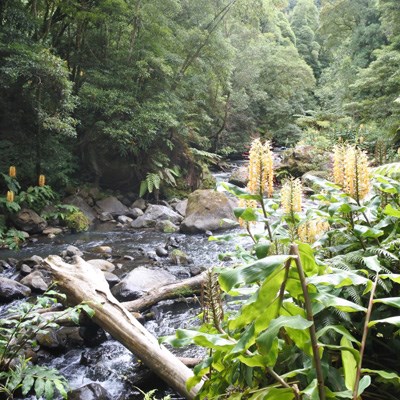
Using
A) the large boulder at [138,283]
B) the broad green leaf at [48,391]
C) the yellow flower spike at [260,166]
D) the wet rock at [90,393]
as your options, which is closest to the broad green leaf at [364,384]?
the yellow flower spike at [260,166]

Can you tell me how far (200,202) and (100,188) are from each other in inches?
179

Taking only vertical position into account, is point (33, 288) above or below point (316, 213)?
below

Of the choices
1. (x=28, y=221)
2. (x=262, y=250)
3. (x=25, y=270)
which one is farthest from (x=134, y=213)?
(x=262, y=250)

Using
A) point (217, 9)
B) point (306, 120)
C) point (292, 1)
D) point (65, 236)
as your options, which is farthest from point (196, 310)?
point (292, 1)

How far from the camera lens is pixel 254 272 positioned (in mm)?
961

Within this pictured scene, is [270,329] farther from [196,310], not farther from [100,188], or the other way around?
[100,188]

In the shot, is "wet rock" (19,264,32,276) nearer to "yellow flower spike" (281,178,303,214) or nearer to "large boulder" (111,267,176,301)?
"large boulder" (111,267,176,301)

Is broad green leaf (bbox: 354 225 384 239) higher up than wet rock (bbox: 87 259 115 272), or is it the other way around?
broad green leaf (bbox: 354 225 384 239)

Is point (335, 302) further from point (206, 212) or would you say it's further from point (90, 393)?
point (206, 212)

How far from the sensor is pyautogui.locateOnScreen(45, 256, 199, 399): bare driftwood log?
2.96m

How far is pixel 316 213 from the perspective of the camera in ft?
6.98

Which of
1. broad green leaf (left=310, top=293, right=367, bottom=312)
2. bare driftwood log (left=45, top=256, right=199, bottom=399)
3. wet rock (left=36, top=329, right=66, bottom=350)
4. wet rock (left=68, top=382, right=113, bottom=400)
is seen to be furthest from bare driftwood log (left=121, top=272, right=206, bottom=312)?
broad green leaf (left=310, top=293, right=367, bottom=312)

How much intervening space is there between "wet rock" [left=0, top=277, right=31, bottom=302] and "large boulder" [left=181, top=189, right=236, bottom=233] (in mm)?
5664

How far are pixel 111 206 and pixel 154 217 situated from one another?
5.87 feet
